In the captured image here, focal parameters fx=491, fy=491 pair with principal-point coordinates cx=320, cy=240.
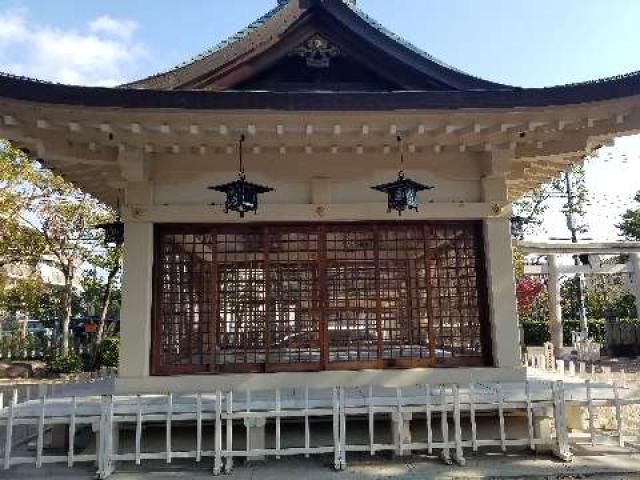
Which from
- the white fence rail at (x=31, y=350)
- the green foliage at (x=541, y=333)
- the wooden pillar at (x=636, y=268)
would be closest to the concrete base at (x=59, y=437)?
the white fence rail at (x=31, y=350)

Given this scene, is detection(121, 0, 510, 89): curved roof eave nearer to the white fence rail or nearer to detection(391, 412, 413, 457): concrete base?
detection(391, 412, 413, 457): concrete base

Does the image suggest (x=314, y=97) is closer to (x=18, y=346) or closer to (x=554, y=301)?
(x=554, y=301)

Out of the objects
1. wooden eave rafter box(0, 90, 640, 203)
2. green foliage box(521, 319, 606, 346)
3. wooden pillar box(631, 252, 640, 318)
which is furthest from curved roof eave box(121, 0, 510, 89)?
green foliage box(521, 319, 606, 346)

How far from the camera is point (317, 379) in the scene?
696 centimetres

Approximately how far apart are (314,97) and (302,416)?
387cm

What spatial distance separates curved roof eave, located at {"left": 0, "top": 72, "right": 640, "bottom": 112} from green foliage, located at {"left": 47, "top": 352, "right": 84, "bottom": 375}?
1414cm

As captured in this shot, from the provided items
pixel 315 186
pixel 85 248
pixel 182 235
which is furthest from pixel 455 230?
pixel 85 248

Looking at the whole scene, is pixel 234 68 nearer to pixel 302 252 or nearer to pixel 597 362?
pixel 302 252

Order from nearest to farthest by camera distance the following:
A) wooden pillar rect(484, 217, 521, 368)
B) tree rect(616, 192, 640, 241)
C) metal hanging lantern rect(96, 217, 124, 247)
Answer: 1. wooden pillar rect(484, 217, 521, 368)
2. metal hanging lantern rect(96, 217, 124, 247)
3. tree rect(616, 192, 640, 241)

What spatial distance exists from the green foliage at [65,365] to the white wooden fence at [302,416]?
12330 millimetres

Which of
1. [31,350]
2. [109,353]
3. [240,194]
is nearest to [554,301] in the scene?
[109,353]

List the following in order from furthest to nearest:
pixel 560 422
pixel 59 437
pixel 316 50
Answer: pixel 316 50, pixel 59 437, pixel 560 422

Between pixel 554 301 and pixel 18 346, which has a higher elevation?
pixel 554 301

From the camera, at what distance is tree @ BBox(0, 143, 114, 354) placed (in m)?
16.0
